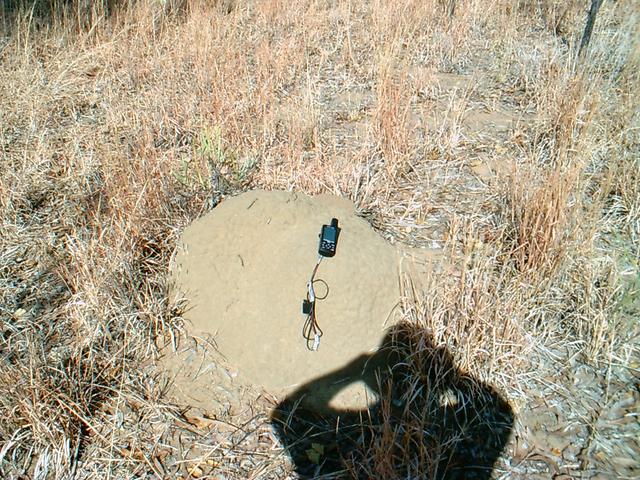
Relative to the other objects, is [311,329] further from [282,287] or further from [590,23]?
[590,23]

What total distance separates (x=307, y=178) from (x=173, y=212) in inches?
34.7

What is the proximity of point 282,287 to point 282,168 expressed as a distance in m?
1.28

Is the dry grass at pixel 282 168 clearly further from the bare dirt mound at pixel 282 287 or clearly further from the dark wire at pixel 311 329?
the dark wire at pixel 311 329

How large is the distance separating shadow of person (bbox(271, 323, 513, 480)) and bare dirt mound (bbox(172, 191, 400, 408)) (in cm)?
7

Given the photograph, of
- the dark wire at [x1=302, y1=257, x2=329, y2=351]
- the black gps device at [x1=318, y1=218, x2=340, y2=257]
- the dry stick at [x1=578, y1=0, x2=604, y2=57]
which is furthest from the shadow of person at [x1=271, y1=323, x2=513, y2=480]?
the dry stick at [x1=578, y1=0, x2=604, y2=57]

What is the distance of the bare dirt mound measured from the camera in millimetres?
2492

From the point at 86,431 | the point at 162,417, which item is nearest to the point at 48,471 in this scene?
the point at 86,431

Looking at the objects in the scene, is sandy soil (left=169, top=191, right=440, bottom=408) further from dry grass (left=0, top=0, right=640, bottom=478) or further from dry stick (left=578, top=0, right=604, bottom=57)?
dry stick (left=578, top=0, right=604, bottom=57)

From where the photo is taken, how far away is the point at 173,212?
3.30 meters

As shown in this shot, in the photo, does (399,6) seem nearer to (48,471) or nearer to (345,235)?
(345,235)

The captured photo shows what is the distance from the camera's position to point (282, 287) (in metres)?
2.60

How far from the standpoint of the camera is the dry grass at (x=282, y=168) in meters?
2.46

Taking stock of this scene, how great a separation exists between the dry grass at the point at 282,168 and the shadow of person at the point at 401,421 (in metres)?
0.09

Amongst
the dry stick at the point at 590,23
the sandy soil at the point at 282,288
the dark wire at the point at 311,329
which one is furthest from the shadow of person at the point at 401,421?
the dry stick at the point at 590,23
